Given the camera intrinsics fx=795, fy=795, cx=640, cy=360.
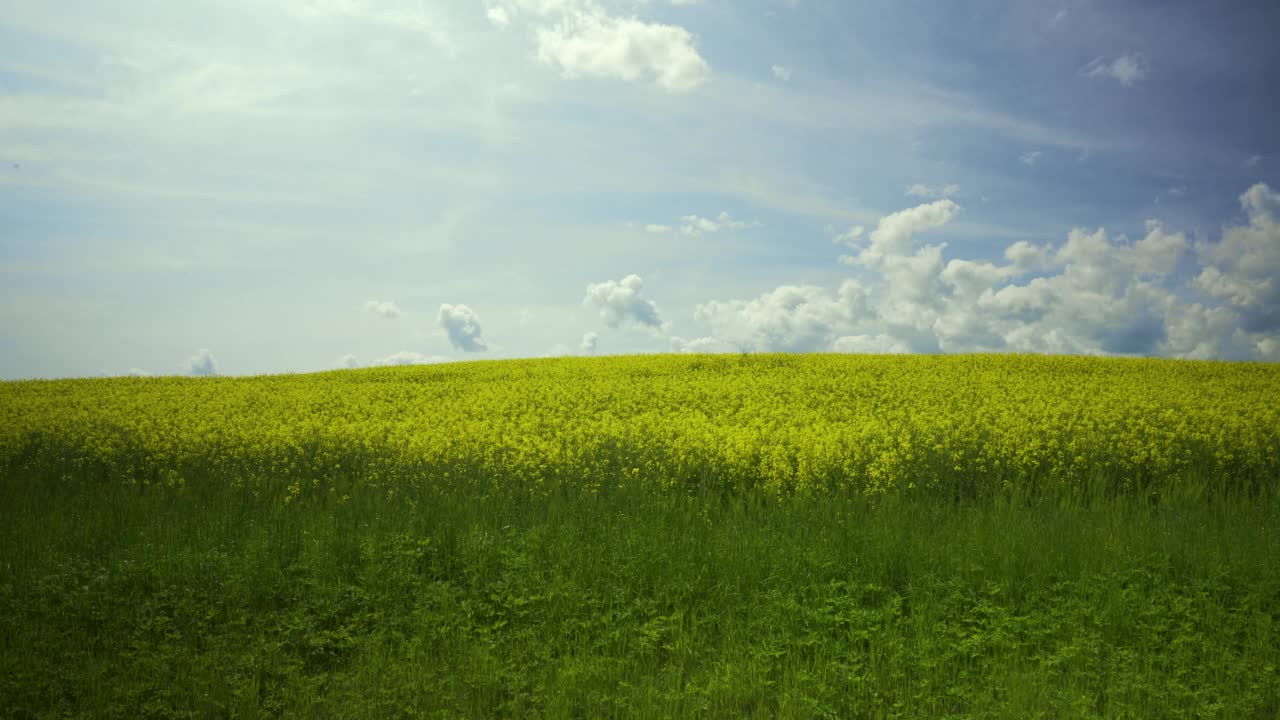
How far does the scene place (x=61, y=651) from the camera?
6.74 metres

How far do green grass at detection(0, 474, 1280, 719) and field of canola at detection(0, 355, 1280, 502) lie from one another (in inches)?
87.8

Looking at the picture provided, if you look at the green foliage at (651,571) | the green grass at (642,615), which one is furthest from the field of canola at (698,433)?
the green grass at (642,615)

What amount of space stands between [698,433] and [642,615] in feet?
23.5

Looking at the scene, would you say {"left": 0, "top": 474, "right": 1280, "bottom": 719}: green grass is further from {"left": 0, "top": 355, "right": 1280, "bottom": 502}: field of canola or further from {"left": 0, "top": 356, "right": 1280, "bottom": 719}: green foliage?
{"left": 0, "top": 355, "right": 1280, "bottom": 502}: field of canola

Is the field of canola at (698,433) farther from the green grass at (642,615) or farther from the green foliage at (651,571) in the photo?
the green grass at (642,615)

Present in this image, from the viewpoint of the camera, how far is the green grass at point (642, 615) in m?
5.88

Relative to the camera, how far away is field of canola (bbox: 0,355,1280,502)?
12352mm

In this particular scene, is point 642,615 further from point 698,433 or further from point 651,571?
point 698,433

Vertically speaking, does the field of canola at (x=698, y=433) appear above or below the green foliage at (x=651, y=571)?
above

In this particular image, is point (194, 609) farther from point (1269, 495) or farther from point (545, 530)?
point (1269, 495)

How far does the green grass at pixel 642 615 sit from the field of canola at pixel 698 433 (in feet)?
7.32

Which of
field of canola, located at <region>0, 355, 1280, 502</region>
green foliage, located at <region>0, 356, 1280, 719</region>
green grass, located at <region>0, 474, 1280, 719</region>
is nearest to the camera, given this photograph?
green grass, located at <region>0, 474, 1280, 719</region>

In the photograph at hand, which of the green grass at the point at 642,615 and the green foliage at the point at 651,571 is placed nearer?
the green grass at the point at 642,615

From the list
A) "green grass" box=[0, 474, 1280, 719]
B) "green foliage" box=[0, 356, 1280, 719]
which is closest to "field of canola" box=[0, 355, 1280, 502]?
"green foliage" box=[0, 356, 1280, 719]
